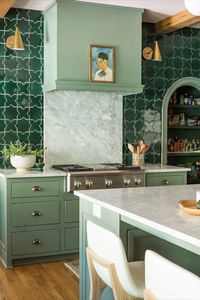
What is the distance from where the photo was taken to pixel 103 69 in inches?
212

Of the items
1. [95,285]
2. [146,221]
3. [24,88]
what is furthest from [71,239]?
[146,221]

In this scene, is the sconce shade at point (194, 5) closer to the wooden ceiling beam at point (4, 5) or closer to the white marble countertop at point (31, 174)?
the wooden ceiling beam at point (4, 5)

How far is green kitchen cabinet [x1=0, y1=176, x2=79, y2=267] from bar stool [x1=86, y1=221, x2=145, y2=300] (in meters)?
2.18

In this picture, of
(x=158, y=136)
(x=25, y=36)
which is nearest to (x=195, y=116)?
(x=158, y=136)

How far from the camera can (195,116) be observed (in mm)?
7180

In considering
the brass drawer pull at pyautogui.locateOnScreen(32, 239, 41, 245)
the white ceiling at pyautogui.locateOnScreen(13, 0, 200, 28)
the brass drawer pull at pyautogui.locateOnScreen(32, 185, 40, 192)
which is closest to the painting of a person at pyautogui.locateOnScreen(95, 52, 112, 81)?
the white ceiling at pyautogui.locateOnScreen(13, 0, 200, 28)

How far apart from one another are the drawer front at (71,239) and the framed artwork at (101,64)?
1729mm

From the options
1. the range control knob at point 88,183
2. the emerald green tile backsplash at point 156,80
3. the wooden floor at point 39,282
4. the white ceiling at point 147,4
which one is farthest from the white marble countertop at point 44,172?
the white ceiling at point 147,4

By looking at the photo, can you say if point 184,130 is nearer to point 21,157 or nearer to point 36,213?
point 21,157

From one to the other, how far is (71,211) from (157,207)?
2.34 metres

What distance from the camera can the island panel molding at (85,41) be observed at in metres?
5.18

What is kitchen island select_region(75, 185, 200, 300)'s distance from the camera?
231 centimetres

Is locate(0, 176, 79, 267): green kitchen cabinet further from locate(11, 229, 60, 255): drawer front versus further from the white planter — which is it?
the white planter

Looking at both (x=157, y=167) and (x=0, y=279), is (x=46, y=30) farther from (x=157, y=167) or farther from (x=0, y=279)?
(x=0, y=279)
